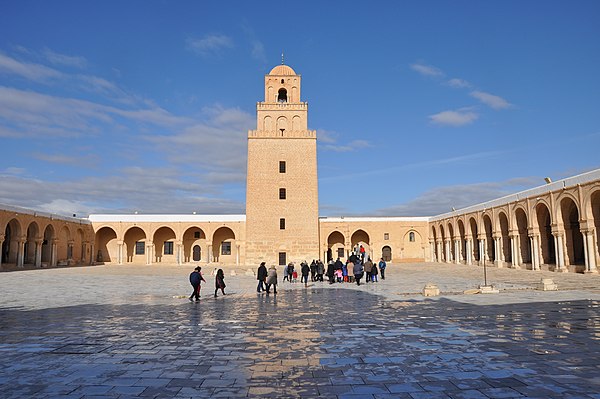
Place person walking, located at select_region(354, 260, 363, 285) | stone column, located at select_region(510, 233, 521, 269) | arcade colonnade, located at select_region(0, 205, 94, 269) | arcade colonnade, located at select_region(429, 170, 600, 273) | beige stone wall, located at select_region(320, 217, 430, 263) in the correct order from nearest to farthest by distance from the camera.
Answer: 1. person walking, located at select_region(354, 260, 363, 285)
2. arcade colonnade, located at select_region(429, 170, 600, 273)
3. stone column, located at select_region(510, 233, 521, 269)
4. arcade colonnade, located at select_region(0, 205, 94, 269)
5. beige stone wall, located at select_region(320, 217, 430, 263)

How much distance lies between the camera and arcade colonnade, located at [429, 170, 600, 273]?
61.5 ft

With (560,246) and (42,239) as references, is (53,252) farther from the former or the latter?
(560,246)

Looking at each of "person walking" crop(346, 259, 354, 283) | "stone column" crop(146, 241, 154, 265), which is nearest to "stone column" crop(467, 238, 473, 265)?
"person walking" crop(346, 259, 354, 283)

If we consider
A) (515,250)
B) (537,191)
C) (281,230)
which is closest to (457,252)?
(515,250)

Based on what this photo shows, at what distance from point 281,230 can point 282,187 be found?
3.13 m

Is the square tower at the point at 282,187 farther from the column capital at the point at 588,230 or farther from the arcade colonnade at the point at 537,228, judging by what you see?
the column capital at the point at 588,230

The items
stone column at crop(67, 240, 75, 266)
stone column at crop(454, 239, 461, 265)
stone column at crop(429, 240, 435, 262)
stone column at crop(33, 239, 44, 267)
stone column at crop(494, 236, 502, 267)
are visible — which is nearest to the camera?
stone column at crop(494, 236, 502, 267)

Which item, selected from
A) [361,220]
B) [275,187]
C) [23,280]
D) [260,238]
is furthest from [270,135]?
[23,280]

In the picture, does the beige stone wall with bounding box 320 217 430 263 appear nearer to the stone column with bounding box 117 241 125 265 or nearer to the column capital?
the stone column with bounding box 117 241 125 265

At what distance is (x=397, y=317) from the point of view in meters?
7.93

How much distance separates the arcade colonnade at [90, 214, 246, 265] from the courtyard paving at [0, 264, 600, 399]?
80.5ft

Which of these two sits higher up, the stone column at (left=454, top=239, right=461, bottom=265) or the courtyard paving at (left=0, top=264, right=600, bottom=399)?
the stone column at (left=454, top=239, right=461, bottom=265)

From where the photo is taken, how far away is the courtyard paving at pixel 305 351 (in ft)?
12.5

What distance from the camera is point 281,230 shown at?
31.6 m
